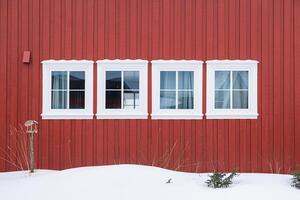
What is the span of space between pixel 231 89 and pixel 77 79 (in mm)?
3176

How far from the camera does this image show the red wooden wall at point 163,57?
7.93 meters

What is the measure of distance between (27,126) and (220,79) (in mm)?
4063

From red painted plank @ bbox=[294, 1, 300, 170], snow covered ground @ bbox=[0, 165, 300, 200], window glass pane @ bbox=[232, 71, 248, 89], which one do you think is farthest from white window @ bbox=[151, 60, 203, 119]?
red painted plank @ bbox=[294, 1, 300, 170]

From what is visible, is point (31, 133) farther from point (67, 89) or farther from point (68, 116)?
point (67, 89)

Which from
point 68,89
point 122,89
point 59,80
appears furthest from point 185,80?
point 59,80

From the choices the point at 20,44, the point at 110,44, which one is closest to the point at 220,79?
the point at 110,44

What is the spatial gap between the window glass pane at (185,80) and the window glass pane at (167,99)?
0.77 feet

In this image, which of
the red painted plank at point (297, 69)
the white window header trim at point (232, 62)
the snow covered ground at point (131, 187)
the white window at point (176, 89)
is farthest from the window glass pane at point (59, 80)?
the red painted plank at point (297, 69)

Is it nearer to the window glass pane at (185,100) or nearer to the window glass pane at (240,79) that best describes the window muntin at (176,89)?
the window glass pane at (185,100)

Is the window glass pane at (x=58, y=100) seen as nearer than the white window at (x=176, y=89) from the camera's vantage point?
No

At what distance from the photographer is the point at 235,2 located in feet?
26.1

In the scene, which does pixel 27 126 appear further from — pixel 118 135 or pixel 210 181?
pixel 210 181

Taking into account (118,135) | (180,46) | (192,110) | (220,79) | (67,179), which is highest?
(180,46)

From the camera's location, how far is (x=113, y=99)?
8062 mm
